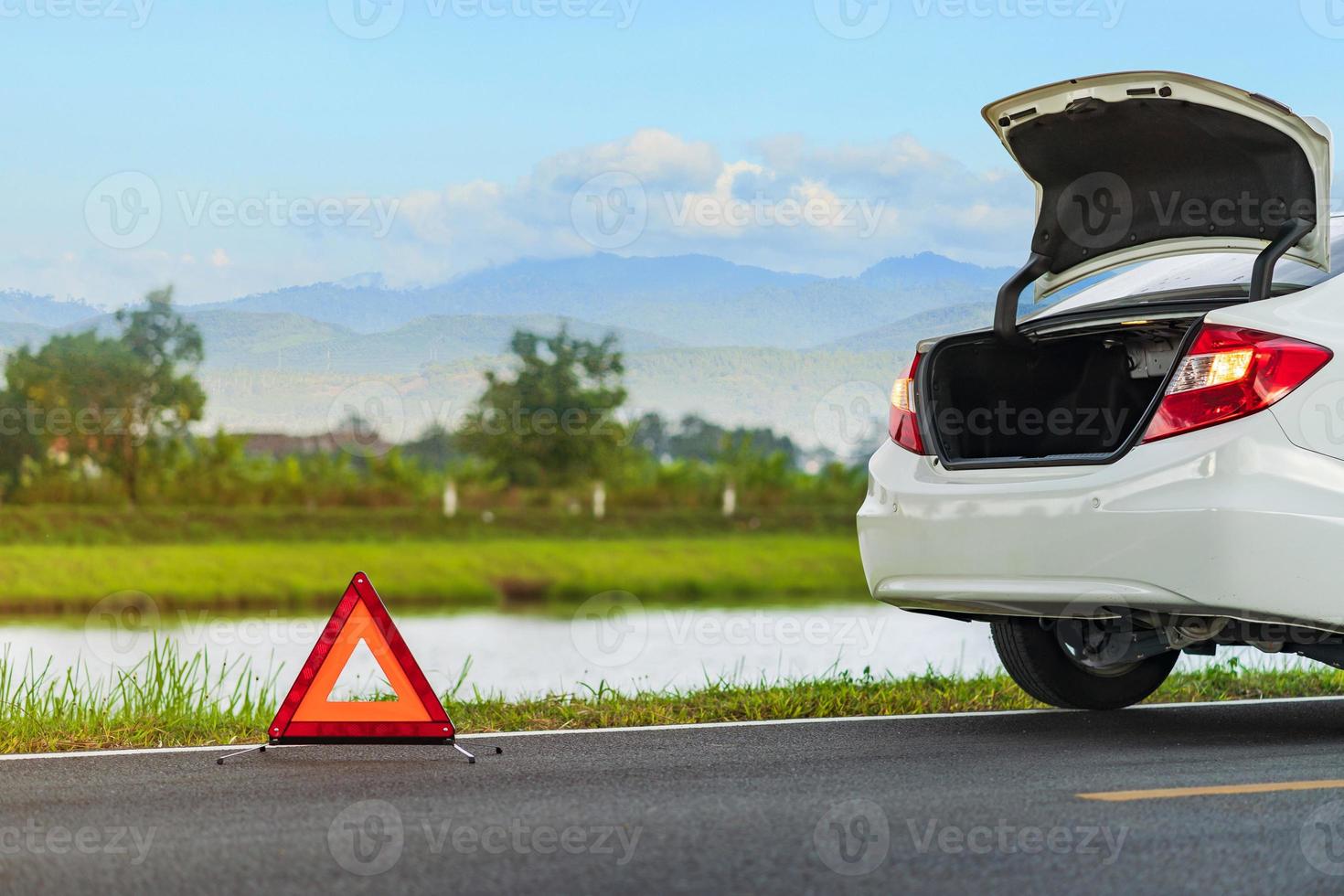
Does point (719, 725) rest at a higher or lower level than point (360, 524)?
higher

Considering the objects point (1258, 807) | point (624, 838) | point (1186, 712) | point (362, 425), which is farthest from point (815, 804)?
point (362, 425)

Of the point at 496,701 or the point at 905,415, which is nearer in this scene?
the point at 905,415

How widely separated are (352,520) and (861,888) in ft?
217

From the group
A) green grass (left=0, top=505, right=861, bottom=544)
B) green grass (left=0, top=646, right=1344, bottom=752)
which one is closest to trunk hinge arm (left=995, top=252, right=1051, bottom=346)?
green grass (left=0, top=646, right=1344, bottom=752)

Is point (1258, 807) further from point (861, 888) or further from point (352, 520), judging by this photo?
point (352, 520)

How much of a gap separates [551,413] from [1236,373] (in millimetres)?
76691

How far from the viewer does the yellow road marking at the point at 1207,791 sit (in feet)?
16.9

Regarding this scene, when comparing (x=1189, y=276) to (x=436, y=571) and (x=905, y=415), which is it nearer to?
(x=905, y=415)

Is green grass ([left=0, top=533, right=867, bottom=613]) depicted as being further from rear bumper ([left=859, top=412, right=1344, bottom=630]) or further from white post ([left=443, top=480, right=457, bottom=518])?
rear bumper ([left=859, top=412, right=1344, bottom=630])

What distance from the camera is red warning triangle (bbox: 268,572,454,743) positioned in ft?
20.2

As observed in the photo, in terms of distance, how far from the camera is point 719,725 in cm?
711

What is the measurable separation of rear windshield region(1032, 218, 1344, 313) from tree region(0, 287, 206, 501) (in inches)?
2895

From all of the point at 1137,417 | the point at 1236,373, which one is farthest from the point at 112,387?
the point at 1236,373

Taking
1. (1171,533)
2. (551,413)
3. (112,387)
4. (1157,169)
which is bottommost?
(1171,533)
